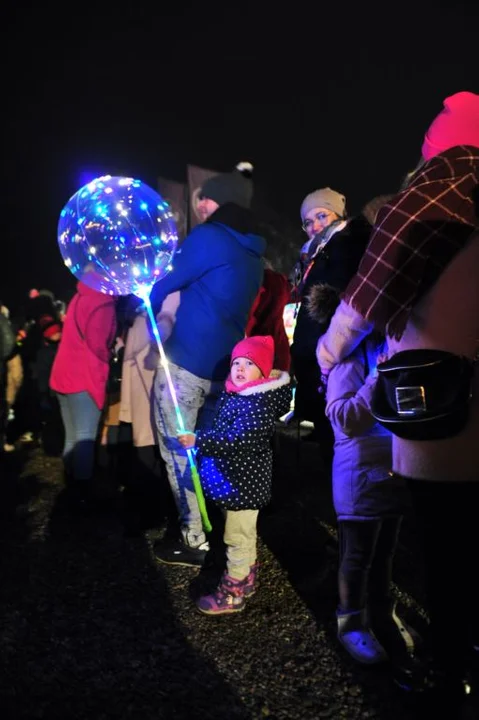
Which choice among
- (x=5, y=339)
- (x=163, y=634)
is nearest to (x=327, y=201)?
(x=163, y=634)

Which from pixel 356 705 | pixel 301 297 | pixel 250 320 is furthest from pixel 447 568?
pixel 250 320

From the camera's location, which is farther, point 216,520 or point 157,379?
point 216,520

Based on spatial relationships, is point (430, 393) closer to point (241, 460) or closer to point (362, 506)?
point (362, 506)

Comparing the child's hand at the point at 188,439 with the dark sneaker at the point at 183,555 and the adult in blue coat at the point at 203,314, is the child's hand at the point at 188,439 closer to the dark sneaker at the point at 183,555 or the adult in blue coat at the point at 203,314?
the adult in blue coat at the point at 203,314

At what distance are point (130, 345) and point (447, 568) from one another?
3522mm

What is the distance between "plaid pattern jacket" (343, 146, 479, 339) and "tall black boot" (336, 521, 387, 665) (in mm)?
1245

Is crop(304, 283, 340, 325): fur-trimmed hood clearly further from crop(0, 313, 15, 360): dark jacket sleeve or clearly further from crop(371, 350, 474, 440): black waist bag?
crop(0, 313, 15, 360): dark jacket sleeve

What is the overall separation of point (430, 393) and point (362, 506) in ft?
3.63

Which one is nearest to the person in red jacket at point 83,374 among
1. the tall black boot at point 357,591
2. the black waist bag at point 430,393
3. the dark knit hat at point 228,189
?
the dark knit hat at point 228,189

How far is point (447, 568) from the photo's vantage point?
72.8 inches

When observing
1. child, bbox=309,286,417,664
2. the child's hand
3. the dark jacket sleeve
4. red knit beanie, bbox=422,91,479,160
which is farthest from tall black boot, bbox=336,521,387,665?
the dark jacket sleeve

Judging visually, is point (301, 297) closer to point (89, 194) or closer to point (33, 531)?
point (89, 194)

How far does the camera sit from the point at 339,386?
8.46 ft

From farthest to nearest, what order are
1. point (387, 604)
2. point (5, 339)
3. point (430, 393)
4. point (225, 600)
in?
point (5, 339)
point (225, 600)
point (387, 604)
point (430, 393)
